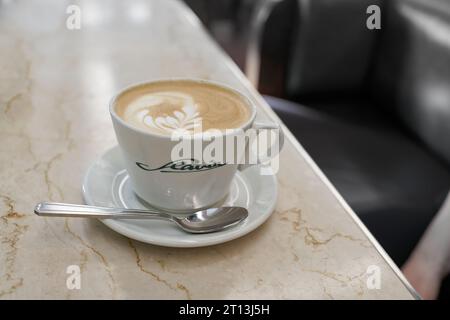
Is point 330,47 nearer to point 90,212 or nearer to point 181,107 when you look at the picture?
point 181,107

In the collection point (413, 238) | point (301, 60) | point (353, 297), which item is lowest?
point (413, 238)

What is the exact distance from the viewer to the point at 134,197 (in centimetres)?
54

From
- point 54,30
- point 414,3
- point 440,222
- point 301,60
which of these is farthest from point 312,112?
point 54,30

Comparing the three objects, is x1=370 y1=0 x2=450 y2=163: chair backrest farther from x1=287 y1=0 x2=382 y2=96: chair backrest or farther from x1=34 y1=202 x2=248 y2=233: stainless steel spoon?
x1=34 y1=202 x2=248 y2=233: stainless steel spoon

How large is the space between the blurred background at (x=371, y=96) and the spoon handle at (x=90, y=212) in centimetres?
57

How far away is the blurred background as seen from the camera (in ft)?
3.25

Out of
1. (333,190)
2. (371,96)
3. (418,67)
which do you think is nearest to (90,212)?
(333,190)

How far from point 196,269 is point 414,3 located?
1046mm

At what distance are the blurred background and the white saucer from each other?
45 centimetres

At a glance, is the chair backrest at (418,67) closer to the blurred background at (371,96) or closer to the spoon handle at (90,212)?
the blurred background at (371,96)

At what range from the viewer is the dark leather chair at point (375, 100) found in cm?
99

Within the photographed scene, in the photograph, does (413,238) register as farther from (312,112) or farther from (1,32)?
(1,32)

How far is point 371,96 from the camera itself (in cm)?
140

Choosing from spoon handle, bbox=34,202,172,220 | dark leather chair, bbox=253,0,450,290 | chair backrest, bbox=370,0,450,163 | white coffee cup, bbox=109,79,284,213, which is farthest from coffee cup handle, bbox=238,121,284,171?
chair backrest, bbox=370,0,450,163
